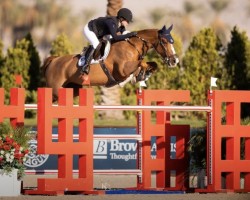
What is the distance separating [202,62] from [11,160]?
42.6 feet

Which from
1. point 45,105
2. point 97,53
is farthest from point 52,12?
point 45,105

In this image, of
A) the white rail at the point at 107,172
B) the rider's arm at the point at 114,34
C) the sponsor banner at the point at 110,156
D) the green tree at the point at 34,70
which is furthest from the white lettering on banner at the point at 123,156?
the green tree at the point at 34,70

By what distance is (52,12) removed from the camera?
2916 centimetres

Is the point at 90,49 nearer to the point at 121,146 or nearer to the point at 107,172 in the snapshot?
the point at 107,172

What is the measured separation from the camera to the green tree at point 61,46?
1043 inches

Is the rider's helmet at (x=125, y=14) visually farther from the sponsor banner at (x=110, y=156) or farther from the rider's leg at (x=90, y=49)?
the sponsor banner at (x=110, y=156)

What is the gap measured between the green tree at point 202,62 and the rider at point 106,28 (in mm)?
9608

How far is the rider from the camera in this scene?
50.8 feet

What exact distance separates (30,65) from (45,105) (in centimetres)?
1251

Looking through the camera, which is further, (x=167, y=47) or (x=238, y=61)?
(x=238, y=61)

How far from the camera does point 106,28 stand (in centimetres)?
1590

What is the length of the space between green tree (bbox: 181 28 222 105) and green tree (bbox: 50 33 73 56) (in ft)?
8.80

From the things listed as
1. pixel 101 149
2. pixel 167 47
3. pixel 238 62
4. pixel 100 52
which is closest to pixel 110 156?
pixel 101 149

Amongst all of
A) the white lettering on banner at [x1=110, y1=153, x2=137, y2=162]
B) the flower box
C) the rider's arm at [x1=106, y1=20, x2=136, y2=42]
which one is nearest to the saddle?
the rider's arm at [x1=106, y1=20, x2=136, y2=42]
